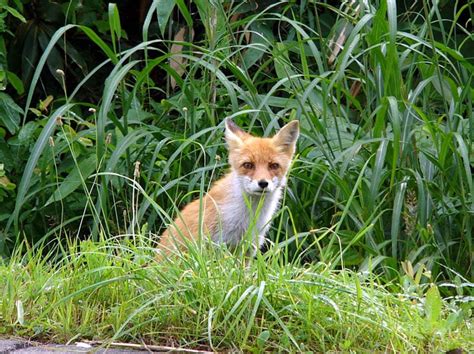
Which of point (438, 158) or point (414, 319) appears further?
point (438, 158)

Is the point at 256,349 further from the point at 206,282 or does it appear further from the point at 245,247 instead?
the point at 245,247

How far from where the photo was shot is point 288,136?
5.80 meters

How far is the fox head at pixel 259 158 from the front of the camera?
5828mm

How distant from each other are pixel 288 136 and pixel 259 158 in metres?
0.28

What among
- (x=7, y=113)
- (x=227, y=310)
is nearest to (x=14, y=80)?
(x=7, y=113)

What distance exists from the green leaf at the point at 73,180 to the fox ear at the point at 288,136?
1.30 m

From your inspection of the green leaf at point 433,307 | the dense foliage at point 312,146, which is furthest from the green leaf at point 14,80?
the green leaf at point 433,307

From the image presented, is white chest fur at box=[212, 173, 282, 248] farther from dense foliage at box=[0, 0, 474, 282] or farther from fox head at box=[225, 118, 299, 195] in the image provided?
dense foliage at box=[0, 0, 474, 282]

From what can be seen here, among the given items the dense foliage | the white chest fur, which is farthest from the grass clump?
the white chest fur

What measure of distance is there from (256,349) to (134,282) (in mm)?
645

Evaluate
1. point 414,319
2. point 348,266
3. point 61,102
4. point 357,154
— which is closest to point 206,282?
point 414,319

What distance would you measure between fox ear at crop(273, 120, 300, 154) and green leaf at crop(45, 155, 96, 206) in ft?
4.28

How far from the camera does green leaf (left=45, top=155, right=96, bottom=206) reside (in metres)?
6.15

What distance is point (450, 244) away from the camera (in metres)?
5.64
